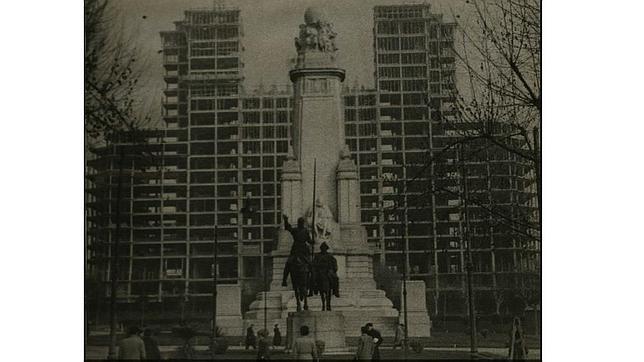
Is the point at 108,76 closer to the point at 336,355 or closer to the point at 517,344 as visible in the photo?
the point at 336,355

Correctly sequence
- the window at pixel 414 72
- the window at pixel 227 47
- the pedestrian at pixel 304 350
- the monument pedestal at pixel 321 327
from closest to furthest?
the pedestrian at pixel 304 350
the monument pedestal at pixel 321 327
the window at pixel 227 47
the window at pixel 414 72

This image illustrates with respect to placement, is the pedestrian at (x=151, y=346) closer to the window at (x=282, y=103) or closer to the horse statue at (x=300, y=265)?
the horse statue at (x=300, y=265)

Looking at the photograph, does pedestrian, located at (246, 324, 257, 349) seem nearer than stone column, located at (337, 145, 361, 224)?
Yes

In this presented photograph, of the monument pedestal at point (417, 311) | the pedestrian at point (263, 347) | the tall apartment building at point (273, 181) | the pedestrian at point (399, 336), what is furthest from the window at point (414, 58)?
the pedestrian at point (263, 347)

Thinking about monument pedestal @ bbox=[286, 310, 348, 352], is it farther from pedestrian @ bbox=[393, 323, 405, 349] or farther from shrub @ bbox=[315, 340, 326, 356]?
pedestrian @ bbox=[393, 323, 405, 349]

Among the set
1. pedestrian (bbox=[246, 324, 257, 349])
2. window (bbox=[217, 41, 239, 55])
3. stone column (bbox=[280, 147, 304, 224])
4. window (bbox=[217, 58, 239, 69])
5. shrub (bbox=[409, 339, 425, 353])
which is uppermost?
window (bbox=[217, 41, 239, 55])

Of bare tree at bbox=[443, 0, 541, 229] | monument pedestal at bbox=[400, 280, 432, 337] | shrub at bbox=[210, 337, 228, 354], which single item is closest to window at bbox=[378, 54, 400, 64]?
bare tree at bbox=[443, 0, 541, 229]

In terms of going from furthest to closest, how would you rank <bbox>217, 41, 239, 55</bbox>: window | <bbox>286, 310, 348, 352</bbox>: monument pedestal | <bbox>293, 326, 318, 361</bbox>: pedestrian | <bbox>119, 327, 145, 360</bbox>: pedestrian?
1. <bbox>217, 41, 239, 55</bbox>: window
2. <bbox>286, 310, 348, 352</bbox>: monument pedestal
3. <bbox>119, 327, 145, 360</bbox>: pedestrian
4. <bbox>293, 326, 318, 361</bbox>: pedestrian
